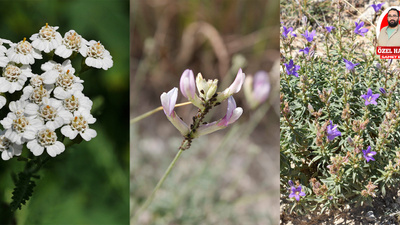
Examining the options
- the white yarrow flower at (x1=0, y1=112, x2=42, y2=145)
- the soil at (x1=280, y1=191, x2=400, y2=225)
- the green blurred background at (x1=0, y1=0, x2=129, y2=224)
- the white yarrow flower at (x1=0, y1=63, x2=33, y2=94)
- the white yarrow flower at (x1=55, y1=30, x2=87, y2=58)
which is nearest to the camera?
the white yarrow flower at (x1=0, y1=112, x2=42, y2=145)

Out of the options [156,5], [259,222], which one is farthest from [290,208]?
[156,5]

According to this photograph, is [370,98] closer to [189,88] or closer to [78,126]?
[189,88]

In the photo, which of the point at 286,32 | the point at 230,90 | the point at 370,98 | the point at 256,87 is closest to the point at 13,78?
the point at 230,90

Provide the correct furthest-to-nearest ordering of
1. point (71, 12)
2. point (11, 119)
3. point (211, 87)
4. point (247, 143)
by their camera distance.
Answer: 1. point (247, 143)
2. point (71, 12)
3. point (211, 87)
4. point (11, 119)

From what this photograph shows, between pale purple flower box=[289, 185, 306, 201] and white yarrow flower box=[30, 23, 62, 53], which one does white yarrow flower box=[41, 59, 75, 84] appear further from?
pale purple flower box=[289, 185, 306, 201]

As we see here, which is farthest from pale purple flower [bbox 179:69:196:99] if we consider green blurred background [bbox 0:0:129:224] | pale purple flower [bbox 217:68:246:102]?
green blurred background [bbox 0:0:129:224]

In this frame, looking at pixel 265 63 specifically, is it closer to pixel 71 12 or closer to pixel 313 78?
pixel 313 78
